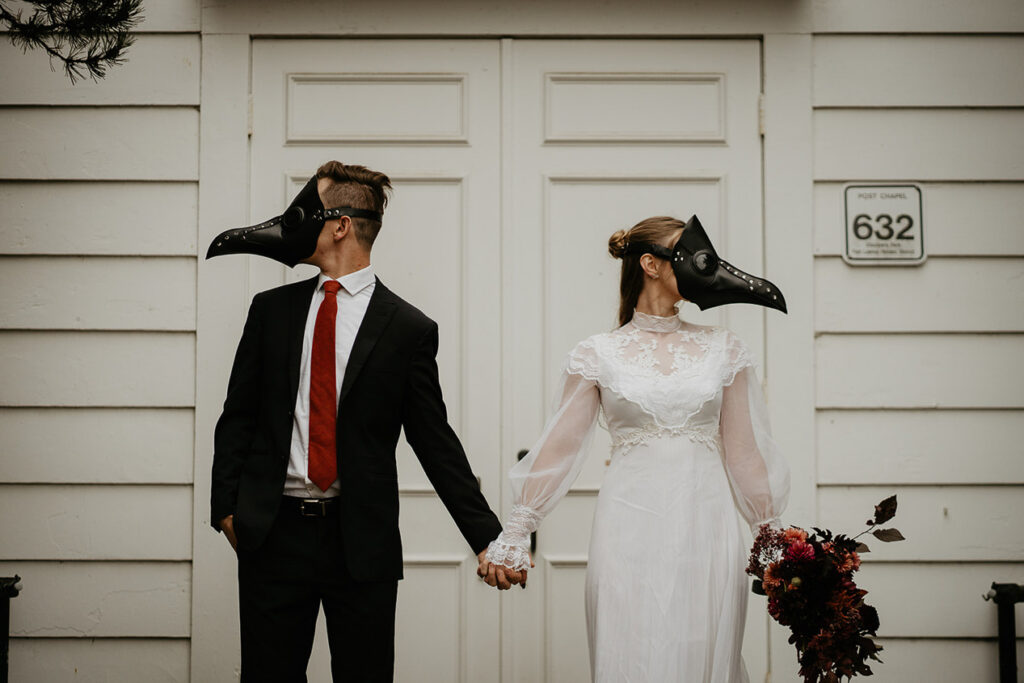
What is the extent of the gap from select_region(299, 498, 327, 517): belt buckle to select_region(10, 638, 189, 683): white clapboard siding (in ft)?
4.53

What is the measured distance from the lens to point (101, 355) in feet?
11.7

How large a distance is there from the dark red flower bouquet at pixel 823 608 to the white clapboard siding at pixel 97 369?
94.2 inches

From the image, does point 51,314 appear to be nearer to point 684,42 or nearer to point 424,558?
point 424,558

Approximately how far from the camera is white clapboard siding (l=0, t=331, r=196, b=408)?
356 centimetres

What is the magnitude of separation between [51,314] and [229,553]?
47.4 inches

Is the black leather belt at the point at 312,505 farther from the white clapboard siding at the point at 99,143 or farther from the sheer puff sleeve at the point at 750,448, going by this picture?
the white clapboard siding at the point at 99,143

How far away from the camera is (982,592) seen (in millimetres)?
3557

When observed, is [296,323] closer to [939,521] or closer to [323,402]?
[323,402]

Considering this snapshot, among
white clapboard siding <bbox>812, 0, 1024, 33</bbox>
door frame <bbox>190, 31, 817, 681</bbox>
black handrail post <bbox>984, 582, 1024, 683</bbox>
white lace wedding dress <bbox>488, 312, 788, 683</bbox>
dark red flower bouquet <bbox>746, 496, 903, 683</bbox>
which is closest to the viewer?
dark red flower bouquet <bbox>746, 496, 903, 683</bbox>

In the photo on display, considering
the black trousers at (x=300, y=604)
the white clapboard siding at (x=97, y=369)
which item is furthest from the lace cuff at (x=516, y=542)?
the white clapboard siding at (x=97, y=369)

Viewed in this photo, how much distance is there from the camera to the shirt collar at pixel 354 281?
274cm

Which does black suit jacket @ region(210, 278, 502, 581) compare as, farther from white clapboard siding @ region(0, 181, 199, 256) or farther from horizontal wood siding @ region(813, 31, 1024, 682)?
horizontal wood siding @ region(813, 31, 1024, 682)

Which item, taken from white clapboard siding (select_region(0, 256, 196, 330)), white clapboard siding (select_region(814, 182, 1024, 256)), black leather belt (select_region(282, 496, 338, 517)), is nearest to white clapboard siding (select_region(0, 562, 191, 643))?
white clapboard siding (select_region(0, 256, 196, 330))

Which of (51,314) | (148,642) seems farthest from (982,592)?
(51,314)
